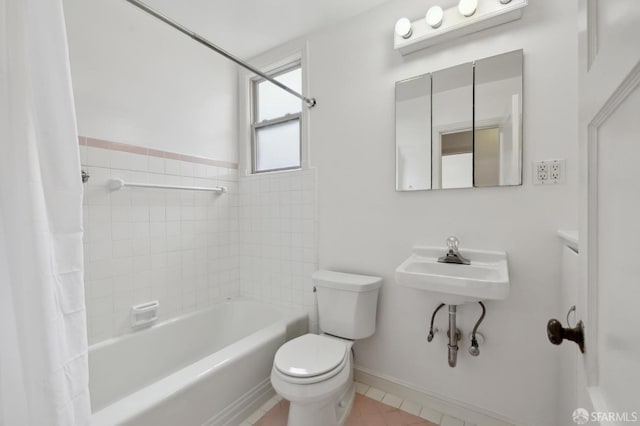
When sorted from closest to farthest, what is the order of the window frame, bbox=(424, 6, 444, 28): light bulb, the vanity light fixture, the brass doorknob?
1. the brass doorknob
2. the vanity light fixture
3. bbox=(424, 6, 444, 28): light bulb
4. the window frame

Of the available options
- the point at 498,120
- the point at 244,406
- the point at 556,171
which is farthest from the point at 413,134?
the point at 244,406

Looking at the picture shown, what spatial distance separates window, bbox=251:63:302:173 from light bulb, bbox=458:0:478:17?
1172mm

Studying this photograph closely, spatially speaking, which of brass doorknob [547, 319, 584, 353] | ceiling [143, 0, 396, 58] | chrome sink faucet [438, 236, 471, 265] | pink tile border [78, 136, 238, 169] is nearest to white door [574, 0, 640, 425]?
brass doorknob [547, 319, 584, 353]

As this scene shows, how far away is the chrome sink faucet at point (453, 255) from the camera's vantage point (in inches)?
56.3

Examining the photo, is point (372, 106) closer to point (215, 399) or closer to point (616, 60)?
point (616, 60)

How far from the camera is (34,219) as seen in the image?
603 mm

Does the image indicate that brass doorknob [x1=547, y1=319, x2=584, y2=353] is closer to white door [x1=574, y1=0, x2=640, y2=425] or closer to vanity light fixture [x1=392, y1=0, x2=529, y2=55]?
white door [x1=574, y1=0, x2=640, y2=425]

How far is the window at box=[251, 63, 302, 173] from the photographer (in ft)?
7.25

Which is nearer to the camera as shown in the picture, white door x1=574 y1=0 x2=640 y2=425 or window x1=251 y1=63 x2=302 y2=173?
white door x1=574 y1=0 x2=640 y2=425

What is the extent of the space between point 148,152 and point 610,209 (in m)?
2.14

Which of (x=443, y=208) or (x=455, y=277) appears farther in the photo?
(x=443, y=208)

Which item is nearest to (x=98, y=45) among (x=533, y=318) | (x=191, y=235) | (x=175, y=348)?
(x=191, y=235)

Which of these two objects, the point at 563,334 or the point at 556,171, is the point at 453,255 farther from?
the point at 563,334

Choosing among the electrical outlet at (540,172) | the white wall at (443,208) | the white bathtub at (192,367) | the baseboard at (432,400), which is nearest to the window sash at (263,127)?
the white wall at (443,208)
